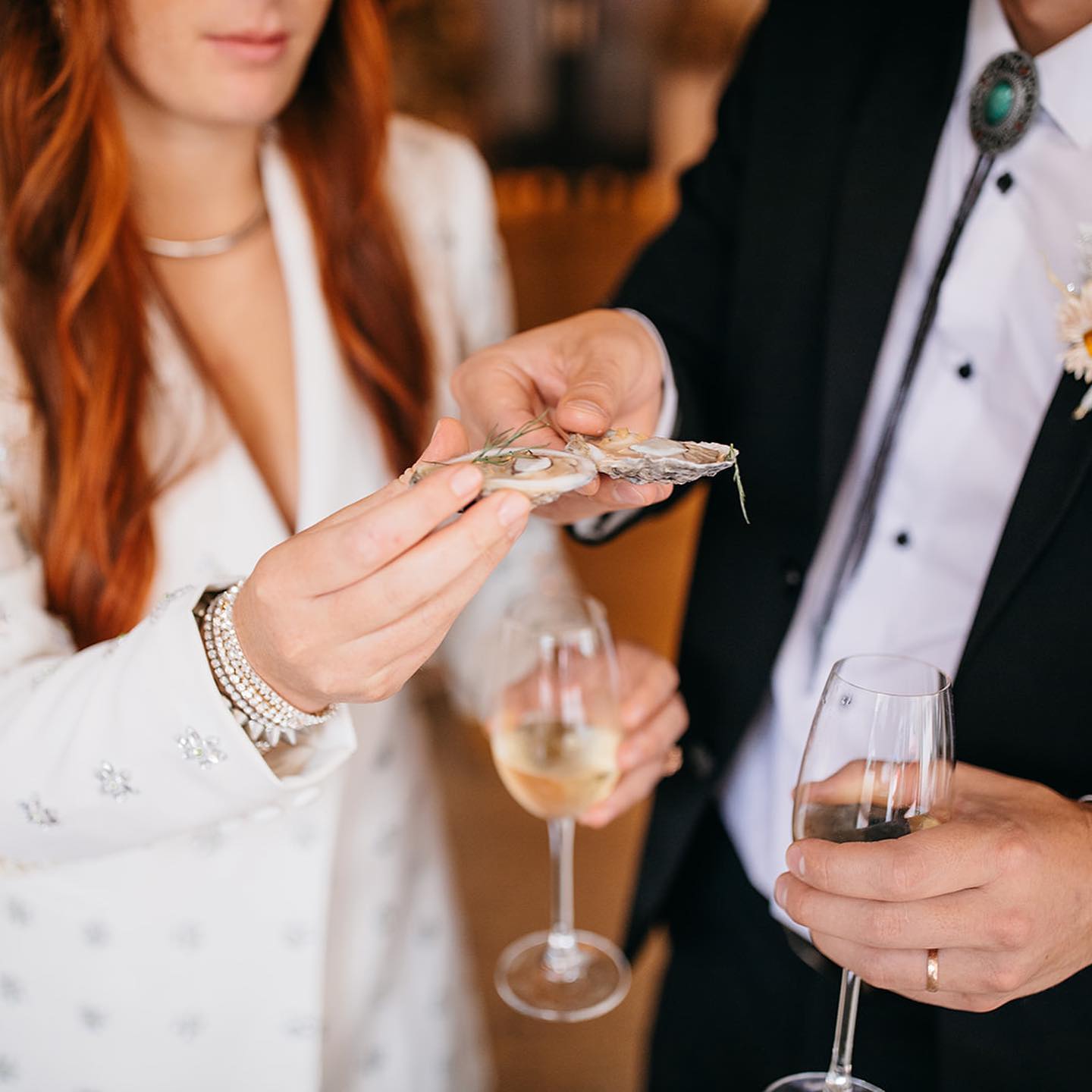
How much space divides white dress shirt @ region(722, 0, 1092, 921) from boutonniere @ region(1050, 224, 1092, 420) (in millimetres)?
93

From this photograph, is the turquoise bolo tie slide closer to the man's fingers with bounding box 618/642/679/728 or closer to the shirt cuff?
the shirt cuff

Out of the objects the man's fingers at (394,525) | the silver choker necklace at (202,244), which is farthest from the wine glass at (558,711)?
the silver choker necklace at (202,244)

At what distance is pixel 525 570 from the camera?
5.74ft

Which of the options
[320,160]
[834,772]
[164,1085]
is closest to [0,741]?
[164,1085]

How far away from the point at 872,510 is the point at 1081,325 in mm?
388

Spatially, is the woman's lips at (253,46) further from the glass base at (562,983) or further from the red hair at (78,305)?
the glass base at (562,983)

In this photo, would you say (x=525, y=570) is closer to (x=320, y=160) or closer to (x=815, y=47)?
(x=320, y=160)

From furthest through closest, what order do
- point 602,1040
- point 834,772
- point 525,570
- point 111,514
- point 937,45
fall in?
point 602,1040, point 525,570, point 937,45, point 111,514, point 834,772

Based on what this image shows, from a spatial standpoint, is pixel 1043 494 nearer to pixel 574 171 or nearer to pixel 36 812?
pixel 36 812

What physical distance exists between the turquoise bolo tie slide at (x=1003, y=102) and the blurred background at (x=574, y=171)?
8.22ft

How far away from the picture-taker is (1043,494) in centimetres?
117

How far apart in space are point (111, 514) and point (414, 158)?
830 millimetres

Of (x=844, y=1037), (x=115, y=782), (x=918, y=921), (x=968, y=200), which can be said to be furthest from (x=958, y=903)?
(x=968, y=200)

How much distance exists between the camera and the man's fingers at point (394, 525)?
804mm
